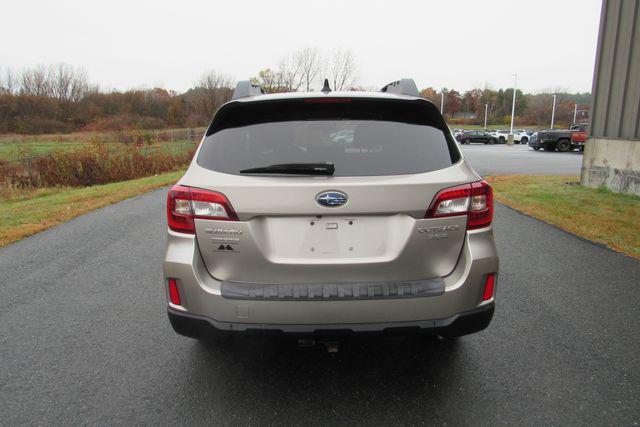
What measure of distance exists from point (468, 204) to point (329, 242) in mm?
784

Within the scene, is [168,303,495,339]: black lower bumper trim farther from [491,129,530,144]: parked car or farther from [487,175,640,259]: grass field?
[491,129,530,144]: parked car

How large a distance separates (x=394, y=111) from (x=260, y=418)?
191 cm

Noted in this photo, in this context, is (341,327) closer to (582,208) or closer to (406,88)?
(406,88)

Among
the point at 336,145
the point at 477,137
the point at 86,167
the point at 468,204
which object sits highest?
the point at 336,145

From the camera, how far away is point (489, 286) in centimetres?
267

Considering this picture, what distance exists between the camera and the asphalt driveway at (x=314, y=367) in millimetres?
2621

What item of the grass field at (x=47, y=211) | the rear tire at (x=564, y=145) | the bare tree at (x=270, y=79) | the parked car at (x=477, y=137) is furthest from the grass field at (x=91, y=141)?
the parked car at (x=477, y=137)

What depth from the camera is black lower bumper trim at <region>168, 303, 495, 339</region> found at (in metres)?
2.48

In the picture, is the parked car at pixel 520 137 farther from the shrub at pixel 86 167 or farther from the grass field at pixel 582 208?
the shrub at pixel 86 167

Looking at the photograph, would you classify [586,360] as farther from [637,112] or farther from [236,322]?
[637,112]

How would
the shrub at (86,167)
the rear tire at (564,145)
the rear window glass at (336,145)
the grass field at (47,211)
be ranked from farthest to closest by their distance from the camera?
the rear tire at (564,145) < the shrub at (86,167) < the grass field at (47,211) < the rear window glass at (336,145)

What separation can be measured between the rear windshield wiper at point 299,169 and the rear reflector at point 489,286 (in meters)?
1.06

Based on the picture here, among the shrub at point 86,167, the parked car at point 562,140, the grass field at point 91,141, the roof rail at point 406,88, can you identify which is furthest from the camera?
the parked car at point 562,140

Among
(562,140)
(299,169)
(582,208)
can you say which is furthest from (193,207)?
(562,140)
